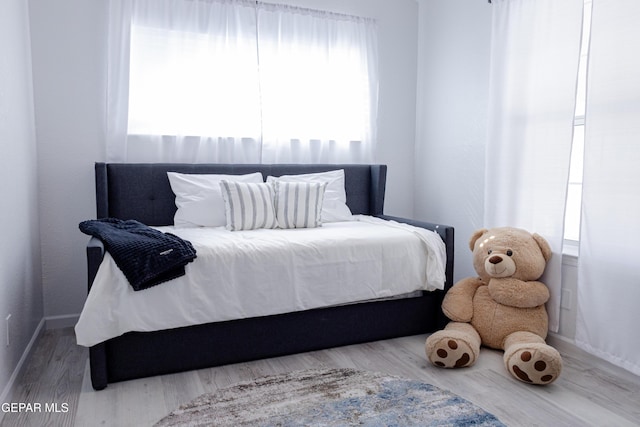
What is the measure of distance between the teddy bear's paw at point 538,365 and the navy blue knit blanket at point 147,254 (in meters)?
1.58

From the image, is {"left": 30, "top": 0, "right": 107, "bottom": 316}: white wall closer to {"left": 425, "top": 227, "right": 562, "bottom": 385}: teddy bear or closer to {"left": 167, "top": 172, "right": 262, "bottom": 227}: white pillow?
{"left": 167, "top": 172, "right": 262, "bottom": 227}: white pillow

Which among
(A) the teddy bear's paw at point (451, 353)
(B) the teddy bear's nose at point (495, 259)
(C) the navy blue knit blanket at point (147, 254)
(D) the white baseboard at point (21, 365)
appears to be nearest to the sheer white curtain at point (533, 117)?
(B) the teddy bear's nose at point (495, 259)

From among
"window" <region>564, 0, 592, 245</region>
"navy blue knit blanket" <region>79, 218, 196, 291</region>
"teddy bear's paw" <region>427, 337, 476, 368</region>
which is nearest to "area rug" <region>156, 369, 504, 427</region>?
"teddy bear's paw" <region>427, 337, 476, 368</region>

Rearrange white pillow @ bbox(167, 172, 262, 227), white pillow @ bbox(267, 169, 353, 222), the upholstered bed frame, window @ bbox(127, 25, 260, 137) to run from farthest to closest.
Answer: white pillow @ bbox(267, 169, 353, 222) → window @ bbox(127, 25, 260, 137) → white pillow @ bbox(167, 172, 262, 227) → the upholstered bed frame

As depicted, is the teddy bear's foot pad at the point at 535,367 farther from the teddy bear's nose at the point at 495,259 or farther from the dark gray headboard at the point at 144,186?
the dark gray headboard at the point at 144,186

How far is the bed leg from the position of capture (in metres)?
2.07

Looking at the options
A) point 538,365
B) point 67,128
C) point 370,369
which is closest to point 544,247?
point 538,365

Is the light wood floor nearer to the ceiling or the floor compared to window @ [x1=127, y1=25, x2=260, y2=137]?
nearer to the floor

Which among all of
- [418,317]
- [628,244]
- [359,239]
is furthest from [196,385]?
[628,244]

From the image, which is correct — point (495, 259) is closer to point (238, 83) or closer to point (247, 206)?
point (247, 206)

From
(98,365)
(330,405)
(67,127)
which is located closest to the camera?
(330,405)

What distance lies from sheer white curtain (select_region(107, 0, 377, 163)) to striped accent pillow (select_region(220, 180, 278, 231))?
472mm

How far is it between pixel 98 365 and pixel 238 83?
6.70 feet

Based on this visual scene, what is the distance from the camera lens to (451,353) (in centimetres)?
229
